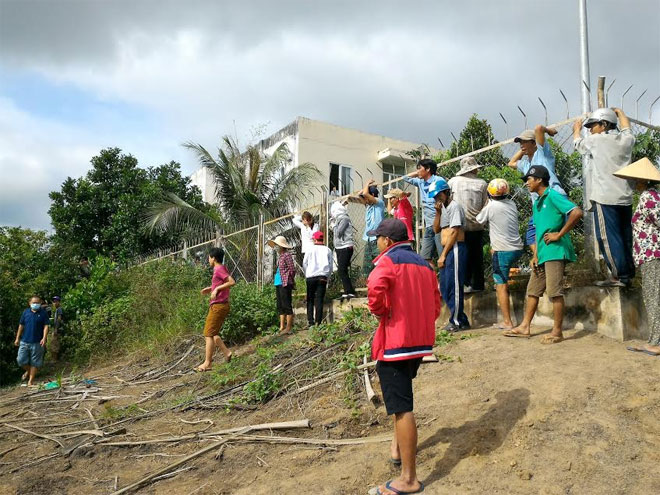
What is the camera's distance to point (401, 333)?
345 cm

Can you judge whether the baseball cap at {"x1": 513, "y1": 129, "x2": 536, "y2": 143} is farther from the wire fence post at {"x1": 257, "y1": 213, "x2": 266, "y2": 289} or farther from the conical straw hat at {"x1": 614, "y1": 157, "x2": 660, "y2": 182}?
the wire fence post at {"x1": 257, "y1": 213, "x2": 266, "y2": 289}

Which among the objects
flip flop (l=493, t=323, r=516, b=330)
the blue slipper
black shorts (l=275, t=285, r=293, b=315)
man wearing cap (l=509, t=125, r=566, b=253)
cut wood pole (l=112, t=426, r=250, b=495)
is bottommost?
cut wood pole (l=112, t=426, r=250, b=495)

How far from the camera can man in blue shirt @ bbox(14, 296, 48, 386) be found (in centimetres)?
1055

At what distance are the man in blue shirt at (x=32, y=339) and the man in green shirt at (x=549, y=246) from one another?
9.24 meters

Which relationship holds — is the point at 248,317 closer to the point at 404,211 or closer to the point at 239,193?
the point at 404,211

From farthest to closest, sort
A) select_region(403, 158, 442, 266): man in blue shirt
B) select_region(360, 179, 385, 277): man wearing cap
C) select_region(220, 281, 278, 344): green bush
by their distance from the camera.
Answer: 1. select_region(220, 281, 278, 344): green bush
2. select_region(360, 179, 385, 277): man wearing cap
3. select_region(403, 158, 442, 266): man in blue shirt

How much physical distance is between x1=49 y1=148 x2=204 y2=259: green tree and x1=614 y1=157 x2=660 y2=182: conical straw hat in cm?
1786

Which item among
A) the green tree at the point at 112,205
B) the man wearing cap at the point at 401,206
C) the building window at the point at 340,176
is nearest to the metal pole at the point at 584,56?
the man wearing cap at the point at 401,206

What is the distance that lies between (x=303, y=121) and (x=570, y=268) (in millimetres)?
Result: 14737

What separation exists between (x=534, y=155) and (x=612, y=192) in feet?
3.26

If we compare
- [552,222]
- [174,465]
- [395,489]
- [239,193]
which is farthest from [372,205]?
[239,193]

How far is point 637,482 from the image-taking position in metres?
3.13

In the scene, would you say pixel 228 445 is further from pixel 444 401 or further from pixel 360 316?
pixel 360 316

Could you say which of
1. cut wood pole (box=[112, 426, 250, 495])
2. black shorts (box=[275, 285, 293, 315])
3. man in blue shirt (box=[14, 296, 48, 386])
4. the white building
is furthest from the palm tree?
cut wood pole (box=[112, 426, 250, 495])
